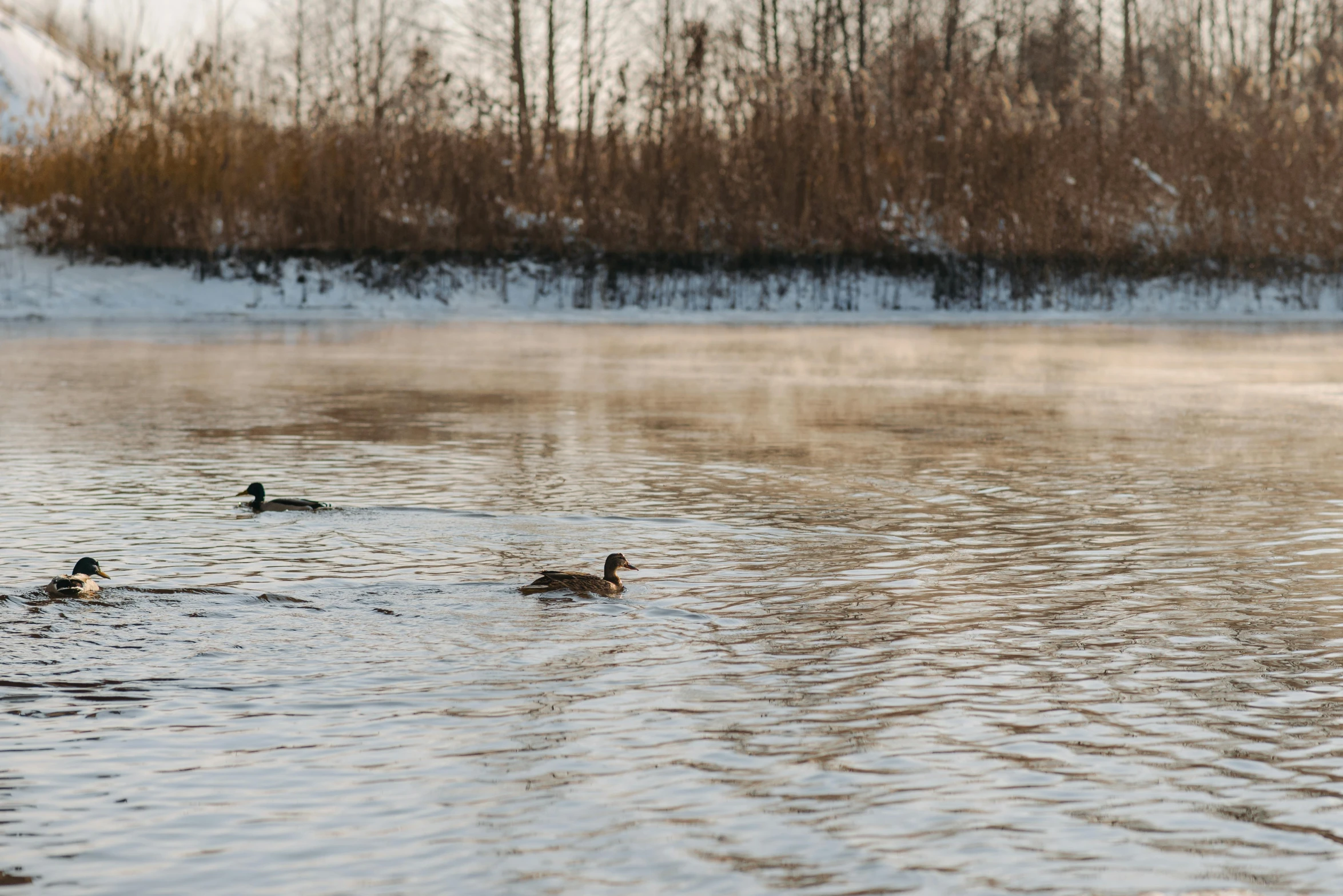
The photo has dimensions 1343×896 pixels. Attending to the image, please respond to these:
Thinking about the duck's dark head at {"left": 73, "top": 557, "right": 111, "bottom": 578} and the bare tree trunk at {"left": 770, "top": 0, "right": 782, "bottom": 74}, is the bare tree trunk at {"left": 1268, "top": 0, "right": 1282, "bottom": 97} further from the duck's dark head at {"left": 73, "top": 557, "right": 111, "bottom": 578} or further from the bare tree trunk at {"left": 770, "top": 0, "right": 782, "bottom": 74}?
the duck's dark head at {"left": 73, "top": 557, "right": 111, "bottom": 578}

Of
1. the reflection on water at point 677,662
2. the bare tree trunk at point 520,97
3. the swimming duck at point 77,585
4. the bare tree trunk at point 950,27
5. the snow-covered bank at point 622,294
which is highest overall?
the bare tree trunk at point 950,27

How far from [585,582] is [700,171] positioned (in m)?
20.3

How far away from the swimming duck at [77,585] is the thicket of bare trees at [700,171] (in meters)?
19.8

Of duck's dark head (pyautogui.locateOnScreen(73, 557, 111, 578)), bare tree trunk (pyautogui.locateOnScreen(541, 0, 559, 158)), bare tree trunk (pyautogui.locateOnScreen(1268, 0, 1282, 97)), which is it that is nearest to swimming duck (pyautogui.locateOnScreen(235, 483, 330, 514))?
duck's dark head (pyautogui.locateOnScreen(73, 557, 111, 578))

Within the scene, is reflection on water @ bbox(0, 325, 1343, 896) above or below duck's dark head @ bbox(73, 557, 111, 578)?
below

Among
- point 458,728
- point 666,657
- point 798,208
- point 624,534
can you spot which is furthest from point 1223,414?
point 798,208

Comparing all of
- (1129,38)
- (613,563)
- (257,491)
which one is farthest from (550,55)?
(613,563)

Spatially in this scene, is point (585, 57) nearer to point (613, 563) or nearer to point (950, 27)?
point (950, 27)

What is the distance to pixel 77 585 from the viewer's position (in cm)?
568

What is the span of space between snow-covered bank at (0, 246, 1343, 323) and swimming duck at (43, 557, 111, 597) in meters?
17.8

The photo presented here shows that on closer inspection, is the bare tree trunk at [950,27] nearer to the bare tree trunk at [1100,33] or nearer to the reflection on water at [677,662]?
the bare tree trunk at [1100,33]

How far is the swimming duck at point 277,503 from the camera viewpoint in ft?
25.2

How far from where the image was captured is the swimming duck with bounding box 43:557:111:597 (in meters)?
5.68

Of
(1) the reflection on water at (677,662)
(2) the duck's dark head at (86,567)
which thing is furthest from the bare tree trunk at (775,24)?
(2) the duck's dark head at (86,567)
